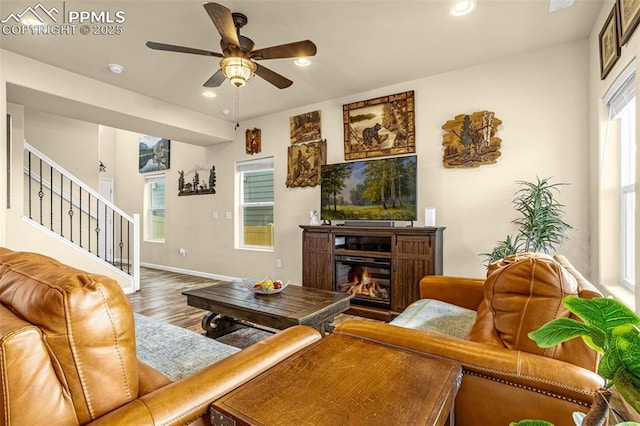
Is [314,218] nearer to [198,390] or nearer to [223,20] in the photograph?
[223,20]

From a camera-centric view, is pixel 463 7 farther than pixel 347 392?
Yes

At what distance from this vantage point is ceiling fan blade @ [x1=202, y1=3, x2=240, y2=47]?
5.78 feet

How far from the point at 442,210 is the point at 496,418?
2.63 metres

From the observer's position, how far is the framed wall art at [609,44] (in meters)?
1.98

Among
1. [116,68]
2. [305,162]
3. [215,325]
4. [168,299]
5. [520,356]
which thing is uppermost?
[116,68]

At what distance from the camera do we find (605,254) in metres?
2.41

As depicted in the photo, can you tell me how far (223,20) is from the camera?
1885mm

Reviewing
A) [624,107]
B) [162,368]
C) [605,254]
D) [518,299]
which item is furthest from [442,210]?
[162,368]

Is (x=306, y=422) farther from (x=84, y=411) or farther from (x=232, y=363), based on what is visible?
(x=84, y=411)

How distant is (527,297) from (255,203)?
4363 millimetres

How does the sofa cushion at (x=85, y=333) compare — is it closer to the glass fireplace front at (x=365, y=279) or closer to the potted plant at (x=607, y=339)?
the potted plant at (x=607, y=339)

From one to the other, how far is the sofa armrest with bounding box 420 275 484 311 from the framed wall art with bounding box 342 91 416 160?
1760 mm

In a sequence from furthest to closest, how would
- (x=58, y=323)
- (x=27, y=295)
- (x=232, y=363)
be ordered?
(x=232, y=363) → (x=27, y=295) → (x=58, y=323)

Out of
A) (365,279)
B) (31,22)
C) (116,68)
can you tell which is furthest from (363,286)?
(31,22)
